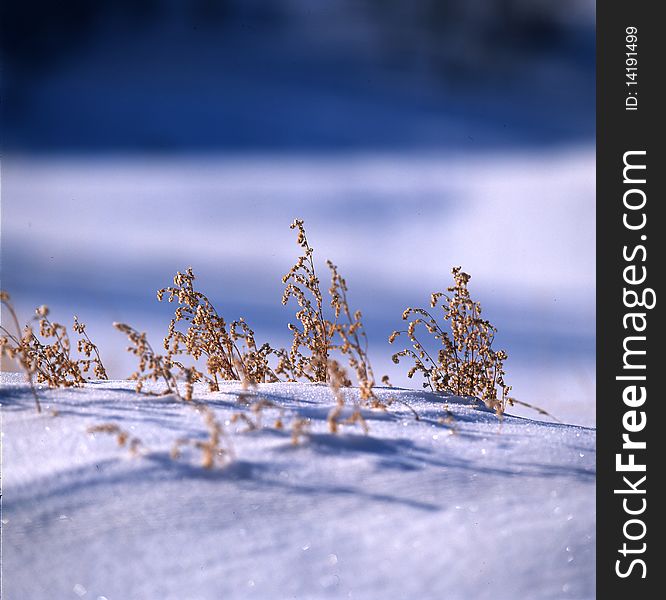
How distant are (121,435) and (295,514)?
1.95 feet

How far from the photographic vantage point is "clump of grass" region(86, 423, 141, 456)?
80.9 inches

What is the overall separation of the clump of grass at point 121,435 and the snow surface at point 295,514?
3 centimetres

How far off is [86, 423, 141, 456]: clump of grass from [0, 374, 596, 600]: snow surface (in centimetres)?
3

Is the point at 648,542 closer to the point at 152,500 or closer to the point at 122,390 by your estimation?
the point at 152,500

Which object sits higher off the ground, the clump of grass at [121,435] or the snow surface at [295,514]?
the clump of grass at [121,435]

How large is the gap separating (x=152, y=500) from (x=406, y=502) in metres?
0.70

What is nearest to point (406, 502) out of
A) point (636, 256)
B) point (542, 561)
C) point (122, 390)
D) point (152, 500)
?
point (542, 561)

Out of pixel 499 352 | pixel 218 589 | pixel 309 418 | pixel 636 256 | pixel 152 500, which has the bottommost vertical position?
pixel 218 589

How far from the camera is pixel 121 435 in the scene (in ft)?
6.80

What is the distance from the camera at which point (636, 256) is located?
2396 millimetres

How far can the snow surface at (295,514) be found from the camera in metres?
1.69

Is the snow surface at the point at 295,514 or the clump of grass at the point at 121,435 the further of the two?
the clump of grass at the point at 121,435

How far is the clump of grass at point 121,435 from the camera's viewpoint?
2055 mm

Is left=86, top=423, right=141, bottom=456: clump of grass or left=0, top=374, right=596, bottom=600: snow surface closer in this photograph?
left=0, top=374, right=596, bottom=600: snow surface
